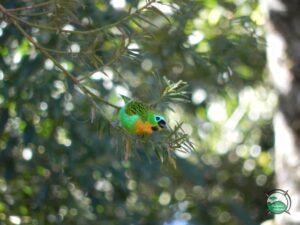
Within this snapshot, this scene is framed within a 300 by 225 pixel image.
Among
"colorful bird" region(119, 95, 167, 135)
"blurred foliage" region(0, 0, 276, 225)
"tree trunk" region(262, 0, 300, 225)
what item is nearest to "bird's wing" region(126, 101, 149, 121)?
"colorful bird" region(119, 95, 167, 135)

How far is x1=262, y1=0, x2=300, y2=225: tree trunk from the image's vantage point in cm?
219

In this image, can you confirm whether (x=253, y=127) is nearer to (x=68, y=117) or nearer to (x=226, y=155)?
(x=226, y=155)

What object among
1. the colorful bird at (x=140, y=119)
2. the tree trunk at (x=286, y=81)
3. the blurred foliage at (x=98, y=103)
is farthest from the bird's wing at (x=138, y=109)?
the tree trunk at (x=286, y=81)

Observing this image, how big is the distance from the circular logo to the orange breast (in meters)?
0.58

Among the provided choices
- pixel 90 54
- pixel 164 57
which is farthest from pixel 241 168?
pixel 90 54

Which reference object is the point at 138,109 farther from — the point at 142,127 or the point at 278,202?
the point at 278,202

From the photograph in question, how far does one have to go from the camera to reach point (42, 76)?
229cm

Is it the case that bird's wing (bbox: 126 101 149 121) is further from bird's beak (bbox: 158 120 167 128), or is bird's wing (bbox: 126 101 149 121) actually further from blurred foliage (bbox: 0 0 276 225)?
blurred foliage (bbox: 0 0 276 225)

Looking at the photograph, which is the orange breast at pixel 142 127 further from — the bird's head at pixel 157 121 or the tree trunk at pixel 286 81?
the tree trunk at pixel 286 81

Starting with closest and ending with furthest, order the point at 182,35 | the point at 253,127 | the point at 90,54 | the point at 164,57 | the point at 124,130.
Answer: the point at 124,130 < the point at 90,54 < the point at 182,35 < the point at 164,57 < the point at 253,127

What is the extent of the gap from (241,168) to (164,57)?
1.60m

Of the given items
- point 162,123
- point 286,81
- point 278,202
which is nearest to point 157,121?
point 162,123

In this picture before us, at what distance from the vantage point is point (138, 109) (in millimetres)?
1240

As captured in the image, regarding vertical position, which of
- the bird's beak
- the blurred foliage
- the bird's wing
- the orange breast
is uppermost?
the bird's wing
